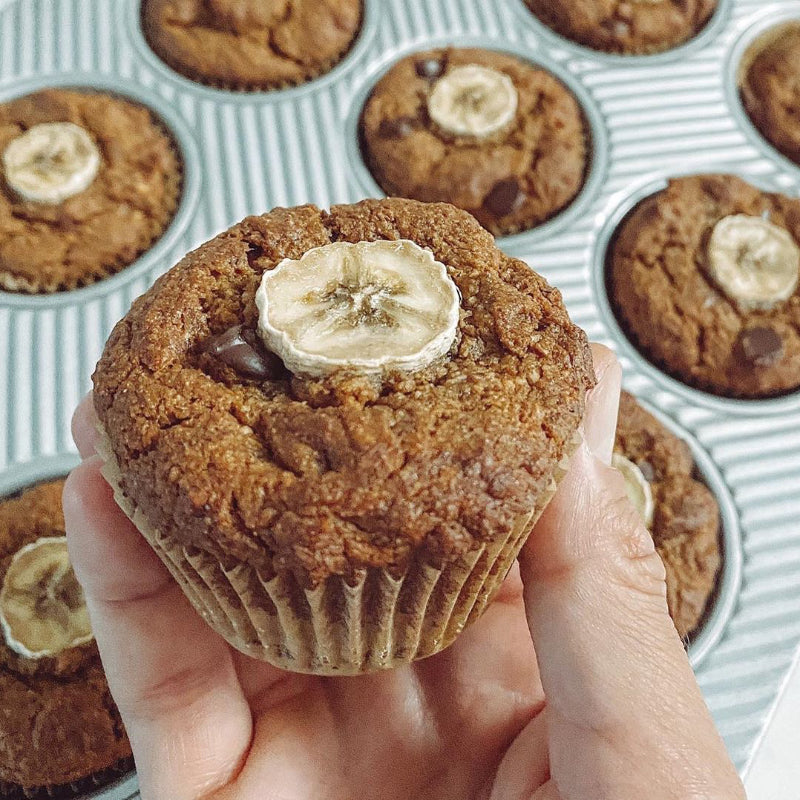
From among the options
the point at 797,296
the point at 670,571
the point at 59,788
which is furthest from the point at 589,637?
the point at 797,296

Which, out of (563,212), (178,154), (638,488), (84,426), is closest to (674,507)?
(638,488)

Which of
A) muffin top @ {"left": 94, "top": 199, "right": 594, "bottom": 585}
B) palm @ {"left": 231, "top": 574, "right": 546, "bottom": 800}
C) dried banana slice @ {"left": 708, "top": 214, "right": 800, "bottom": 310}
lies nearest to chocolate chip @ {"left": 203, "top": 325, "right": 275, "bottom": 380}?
muffin top @ {"left": 94, "top": 199, "right": 594, "bottom": 585}

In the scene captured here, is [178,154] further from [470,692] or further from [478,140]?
[470,692]

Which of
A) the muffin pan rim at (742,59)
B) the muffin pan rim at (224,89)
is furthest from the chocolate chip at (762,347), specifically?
the muffin pan rim at (224,89)

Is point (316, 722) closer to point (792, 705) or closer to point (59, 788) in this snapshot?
point (59, 788)

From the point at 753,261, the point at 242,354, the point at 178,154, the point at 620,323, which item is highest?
the point at 242,354
